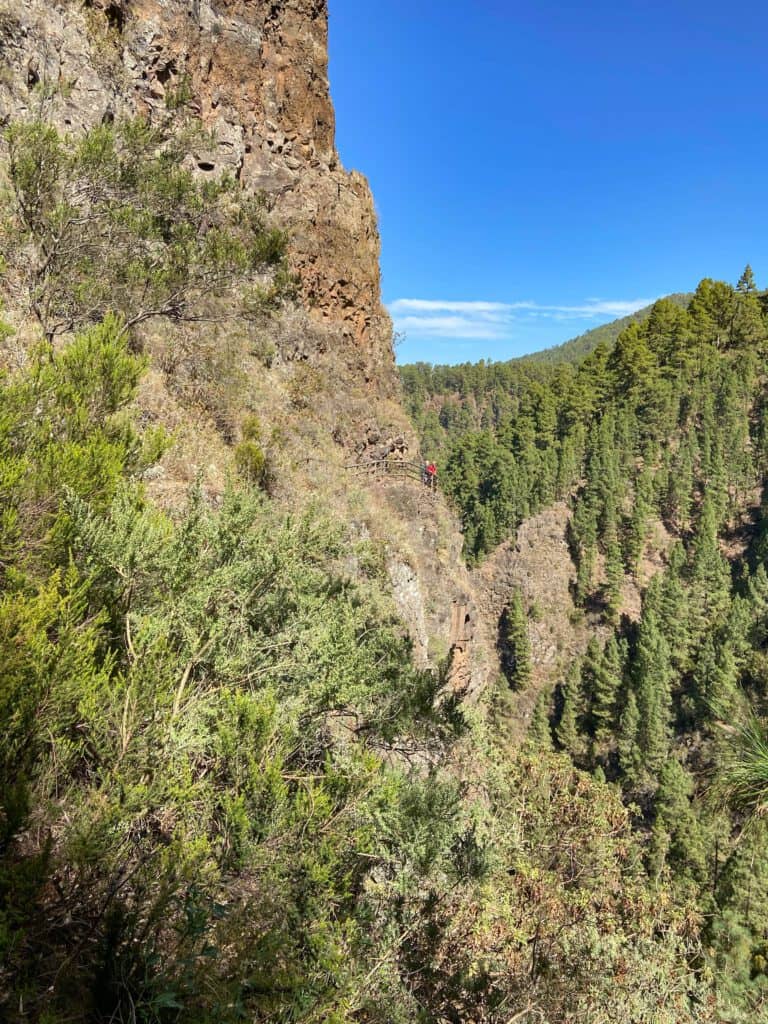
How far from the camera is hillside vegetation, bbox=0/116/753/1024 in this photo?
2.18 metres

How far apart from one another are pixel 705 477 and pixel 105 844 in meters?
55.3

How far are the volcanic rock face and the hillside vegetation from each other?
5.64 metres

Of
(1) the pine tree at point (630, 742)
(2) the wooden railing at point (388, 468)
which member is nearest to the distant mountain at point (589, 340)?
(1) the pine tree at point (630, 742)

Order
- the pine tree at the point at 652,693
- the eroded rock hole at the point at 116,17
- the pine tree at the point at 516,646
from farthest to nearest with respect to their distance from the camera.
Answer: the pine tree at the point at 516,646, the pine tree at the point at 652,693, the eroded rock hole at the point at 116,17

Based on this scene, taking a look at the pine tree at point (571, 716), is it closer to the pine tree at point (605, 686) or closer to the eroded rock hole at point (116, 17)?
the pine tree at point (605, 686)

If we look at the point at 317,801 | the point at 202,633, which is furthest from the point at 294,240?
the point at 317,801

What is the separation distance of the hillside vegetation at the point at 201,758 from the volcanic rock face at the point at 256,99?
564 cm

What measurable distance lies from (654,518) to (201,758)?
52.1 m

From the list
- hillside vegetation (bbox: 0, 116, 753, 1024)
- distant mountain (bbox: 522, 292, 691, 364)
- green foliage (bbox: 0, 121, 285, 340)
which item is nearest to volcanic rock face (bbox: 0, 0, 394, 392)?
green foliage (bbox: 0, 121, 285, 340)

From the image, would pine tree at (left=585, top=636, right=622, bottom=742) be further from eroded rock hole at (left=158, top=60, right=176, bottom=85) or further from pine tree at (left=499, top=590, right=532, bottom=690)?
eroded rock hole at (left=158, top=60, right=176, bottom=85)

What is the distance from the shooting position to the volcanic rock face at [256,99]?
10953mm

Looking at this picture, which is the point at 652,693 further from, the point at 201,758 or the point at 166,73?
the point at 166,73

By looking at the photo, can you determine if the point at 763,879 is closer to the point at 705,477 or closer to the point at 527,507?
the point at 527,507

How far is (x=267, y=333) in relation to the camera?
44.8 ft
